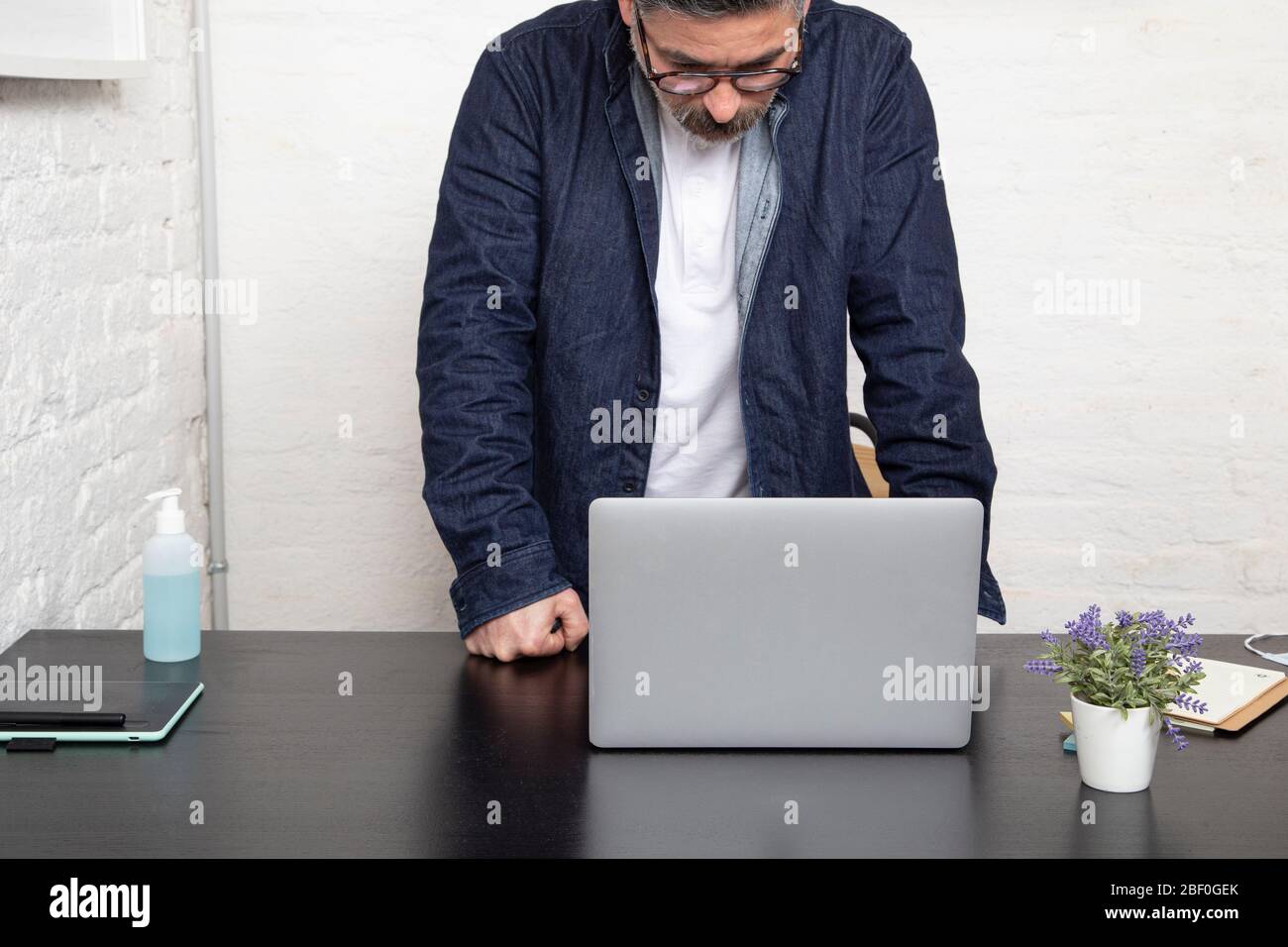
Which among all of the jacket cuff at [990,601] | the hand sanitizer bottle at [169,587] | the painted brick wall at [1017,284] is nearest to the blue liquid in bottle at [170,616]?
the hand sanitizer bottle at [169,587]

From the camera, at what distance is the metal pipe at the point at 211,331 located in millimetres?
2619

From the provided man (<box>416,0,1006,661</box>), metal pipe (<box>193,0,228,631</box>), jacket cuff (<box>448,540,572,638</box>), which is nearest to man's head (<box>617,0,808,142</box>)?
man (<box>416,0,1006,661</box>)

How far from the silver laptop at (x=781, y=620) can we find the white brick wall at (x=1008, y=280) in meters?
1.42

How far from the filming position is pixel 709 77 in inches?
69.5

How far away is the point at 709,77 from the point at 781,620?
30.6 inches

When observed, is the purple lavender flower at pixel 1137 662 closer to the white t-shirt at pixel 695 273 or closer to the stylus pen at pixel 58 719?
the white t-shirt at pixel 695 273

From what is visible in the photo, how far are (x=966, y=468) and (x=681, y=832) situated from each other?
92 cm

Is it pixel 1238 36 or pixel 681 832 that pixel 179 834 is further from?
pixel 1238 36

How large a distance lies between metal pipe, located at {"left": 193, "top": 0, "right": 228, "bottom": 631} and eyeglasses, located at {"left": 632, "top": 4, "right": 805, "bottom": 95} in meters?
1.16

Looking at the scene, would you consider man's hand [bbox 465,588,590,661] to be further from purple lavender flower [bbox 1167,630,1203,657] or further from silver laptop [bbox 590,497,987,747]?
purple lavender flower [bbox 1167,630,1203,657]

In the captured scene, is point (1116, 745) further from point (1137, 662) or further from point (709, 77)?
point (709, 77)

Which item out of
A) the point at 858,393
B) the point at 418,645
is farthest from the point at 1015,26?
the point at 418,645

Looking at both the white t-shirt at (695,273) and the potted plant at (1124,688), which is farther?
the white t-shirt at (695,273)

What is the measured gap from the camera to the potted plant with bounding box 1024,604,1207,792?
1.26 meters
